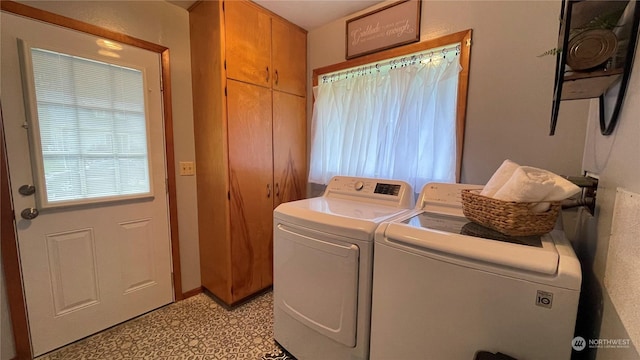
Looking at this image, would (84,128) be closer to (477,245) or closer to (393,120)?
(393,120)

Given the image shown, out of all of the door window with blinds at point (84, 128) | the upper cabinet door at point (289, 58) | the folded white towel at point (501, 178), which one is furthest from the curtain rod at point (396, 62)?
the door window with blinds at point (84, 128)

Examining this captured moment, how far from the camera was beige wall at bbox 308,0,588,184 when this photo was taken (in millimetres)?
1318

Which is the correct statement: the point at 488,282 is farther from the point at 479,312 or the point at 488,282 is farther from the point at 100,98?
the point at 100,98

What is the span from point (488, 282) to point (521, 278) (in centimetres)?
9

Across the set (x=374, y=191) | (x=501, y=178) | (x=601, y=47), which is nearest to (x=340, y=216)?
(x=374, y=191)

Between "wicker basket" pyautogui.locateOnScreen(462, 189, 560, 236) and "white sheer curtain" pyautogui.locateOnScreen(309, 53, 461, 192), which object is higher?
"white sheer curtain" pyautogui.locateOnScreen(309, 53, 461, 192)

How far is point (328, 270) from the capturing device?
49.4 inches

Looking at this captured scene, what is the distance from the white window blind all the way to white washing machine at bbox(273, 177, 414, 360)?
1.21 metres

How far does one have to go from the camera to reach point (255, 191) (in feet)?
6.83

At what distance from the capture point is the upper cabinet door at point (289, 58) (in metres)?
2.13

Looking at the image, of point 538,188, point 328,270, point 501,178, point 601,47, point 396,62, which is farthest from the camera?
point 396,62

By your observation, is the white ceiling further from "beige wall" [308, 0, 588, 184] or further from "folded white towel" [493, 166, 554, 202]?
"folded white towel" [493, 166, 554, 202]

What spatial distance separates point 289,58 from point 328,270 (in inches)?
73.7

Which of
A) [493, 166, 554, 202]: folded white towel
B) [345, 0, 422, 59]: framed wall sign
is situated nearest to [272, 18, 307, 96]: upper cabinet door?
[345, 0, 422, 59]: framed wall sign
